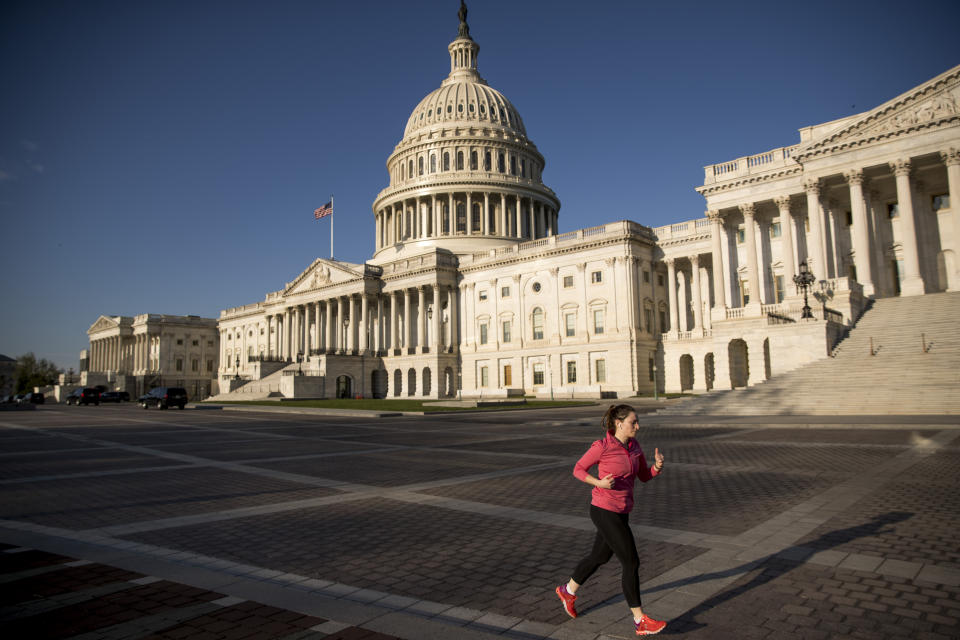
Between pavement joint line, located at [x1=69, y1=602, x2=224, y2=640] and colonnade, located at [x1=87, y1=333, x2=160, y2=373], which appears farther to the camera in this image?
colonnade, located at [x1=87, y1=333, x2=160, y2=373]

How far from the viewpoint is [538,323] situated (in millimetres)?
72500

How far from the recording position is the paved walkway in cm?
536

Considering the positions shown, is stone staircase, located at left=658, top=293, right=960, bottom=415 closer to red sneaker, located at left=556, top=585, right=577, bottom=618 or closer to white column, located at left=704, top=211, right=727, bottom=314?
white column, located at left=704, top=211, right=727, bottom=314

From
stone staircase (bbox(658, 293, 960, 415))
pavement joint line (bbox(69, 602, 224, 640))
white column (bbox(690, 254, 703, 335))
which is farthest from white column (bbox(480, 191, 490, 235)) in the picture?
pavement joint line (bbox(69, 602, 224, 640))

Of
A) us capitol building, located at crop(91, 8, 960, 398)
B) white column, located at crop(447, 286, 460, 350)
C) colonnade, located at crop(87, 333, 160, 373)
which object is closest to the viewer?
us capitol building, located at crop(91, 8, 960, 398)

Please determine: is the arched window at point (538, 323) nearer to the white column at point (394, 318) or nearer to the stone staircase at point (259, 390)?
the white column at point (394, 318)

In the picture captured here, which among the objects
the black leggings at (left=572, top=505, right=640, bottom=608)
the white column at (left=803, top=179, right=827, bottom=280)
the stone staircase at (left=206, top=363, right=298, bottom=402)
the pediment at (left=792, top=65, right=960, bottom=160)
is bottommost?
the black leggings at (left=572, top=505, right=640, bottom=608)

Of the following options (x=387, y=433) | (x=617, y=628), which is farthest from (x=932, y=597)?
(x=387, y=433)

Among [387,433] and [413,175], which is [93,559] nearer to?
[387,433]

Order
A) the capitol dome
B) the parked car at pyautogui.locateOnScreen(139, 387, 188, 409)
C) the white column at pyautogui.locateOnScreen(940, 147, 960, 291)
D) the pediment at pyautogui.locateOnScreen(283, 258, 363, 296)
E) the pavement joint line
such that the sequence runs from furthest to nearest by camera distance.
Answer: the capitol dome, the pediment at pyautogui.locateOnScreen(283, 258, 363, 296), the parked car at pyautogui.locateOnScreen(139, 387, 188, 409), the white column at pyautogui.locateOnScreen(940, 147, 960, 291), the pavement joint line

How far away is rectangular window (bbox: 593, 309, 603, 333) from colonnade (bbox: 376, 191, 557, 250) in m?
31.6

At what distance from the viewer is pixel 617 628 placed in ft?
17.1

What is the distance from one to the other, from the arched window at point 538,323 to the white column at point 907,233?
38.4m

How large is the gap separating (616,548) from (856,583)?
2788 mm
